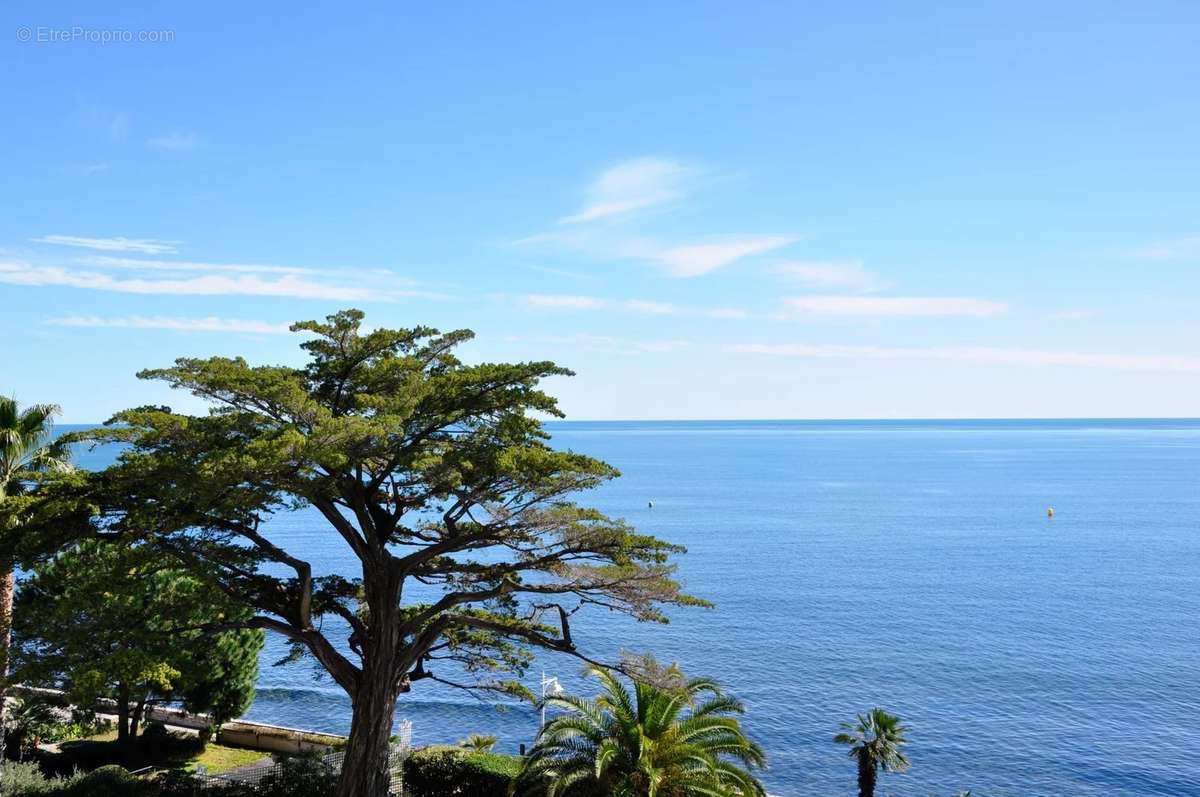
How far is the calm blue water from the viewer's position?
37.3 metres

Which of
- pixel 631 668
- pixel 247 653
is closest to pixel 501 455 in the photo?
pixel 631 668

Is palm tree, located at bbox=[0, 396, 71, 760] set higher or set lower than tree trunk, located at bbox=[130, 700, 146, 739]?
higher

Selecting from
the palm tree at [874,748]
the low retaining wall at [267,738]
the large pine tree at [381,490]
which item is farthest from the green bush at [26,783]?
the palm tree at [874,748]

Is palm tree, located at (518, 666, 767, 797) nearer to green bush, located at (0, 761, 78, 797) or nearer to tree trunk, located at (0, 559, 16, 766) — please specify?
green bush, located at (0, 761, 78, 797)

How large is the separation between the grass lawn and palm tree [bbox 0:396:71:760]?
28.0 ft

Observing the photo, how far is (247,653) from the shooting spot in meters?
31.3

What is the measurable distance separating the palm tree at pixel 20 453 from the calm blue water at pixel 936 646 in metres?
22.8

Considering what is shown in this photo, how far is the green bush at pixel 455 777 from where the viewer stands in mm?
22625

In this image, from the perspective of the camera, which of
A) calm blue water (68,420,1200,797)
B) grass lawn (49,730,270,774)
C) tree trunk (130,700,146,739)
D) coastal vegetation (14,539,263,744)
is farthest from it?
calm blue water (68,420,1200,797)

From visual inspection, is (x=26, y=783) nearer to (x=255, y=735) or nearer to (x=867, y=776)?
(x=255, y=735)

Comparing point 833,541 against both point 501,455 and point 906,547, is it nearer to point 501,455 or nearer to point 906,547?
point 906,547

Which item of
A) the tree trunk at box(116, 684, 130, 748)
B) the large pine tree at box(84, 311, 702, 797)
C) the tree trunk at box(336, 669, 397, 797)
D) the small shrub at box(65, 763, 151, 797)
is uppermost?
the large pine tree at box(84, 311, 702, 797)

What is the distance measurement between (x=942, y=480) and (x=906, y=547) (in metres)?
79.1

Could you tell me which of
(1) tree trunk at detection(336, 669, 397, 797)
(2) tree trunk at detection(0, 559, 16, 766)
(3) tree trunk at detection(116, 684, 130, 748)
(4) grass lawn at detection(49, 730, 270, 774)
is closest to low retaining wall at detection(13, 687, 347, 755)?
(4) grass lawn at detection(49, 730, 270, 774)
